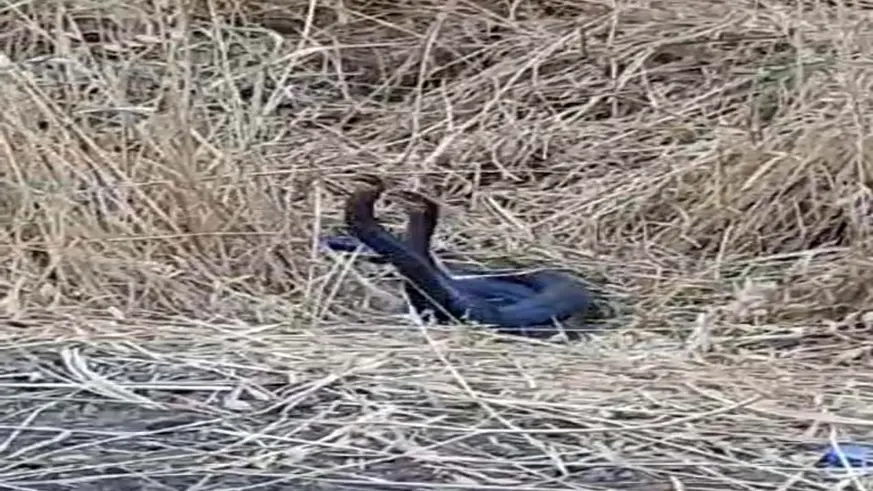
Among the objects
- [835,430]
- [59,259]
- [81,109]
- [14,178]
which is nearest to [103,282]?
[59,259]

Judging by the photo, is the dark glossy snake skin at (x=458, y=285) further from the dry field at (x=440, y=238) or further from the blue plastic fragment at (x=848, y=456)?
the blue plastic fragment at (x=848, y=456)

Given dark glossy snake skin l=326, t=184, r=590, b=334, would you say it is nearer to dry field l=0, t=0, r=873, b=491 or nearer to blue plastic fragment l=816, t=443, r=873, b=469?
dry field l=0, t=0, r=873, b=491

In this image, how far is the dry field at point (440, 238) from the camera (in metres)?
2.40

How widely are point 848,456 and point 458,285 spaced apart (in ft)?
3.19

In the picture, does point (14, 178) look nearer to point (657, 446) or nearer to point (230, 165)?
point (230, 165)

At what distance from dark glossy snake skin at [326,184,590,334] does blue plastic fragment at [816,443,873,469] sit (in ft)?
2.32

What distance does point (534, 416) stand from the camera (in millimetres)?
2471

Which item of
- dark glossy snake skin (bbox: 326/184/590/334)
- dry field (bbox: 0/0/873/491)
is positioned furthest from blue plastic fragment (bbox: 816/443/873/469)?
dark glossy snake skin (bbox: 326/184/590/334)

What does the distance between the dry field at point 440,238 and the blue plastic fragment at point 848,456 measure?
0.10ft

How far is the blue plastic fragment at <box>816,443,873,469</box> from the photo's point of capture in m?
2.31

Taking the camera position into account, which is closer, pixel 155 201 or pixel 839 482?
pixel 839 482

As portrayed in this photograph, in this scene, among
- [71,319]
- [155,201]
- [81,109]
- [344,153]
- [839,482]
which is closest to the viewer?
[839,482]

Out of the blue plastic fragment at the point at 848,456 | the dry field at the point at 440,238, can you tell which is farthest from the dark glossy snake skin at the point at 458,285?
the blue plastic fragment at the point at 848,456

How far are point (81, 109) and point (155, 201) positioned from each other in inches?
16.4
